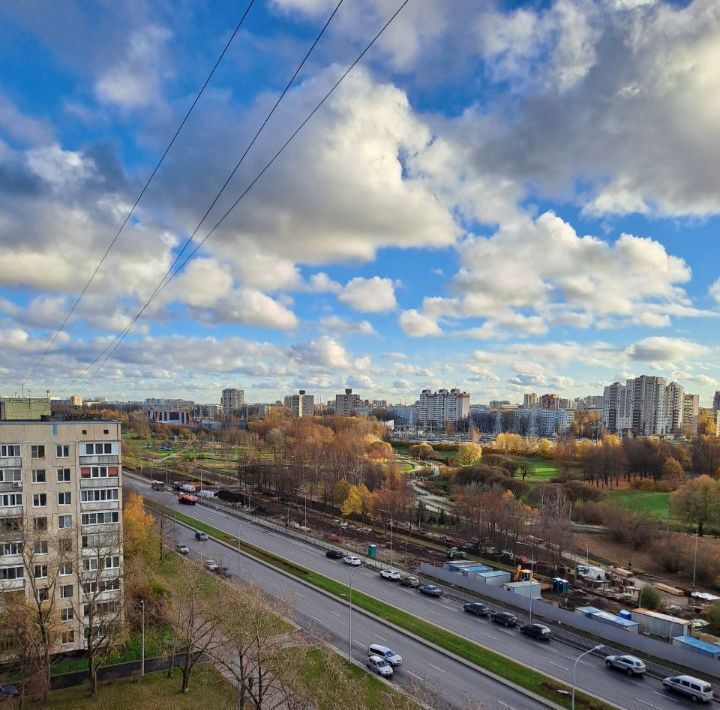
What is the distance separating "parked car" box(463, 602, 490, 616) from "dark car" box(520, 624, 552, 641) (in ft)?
11.2

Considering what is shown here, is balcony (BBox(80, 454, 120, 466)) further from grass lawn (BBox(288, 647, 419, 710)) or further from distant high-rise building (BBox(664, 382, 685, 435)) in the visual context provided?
distant high-rise building (BBox(664, 382, 685, 435))

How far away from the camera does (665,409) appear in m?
192

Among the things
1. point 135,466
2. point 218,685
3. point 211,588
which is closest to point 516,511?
point 211,588

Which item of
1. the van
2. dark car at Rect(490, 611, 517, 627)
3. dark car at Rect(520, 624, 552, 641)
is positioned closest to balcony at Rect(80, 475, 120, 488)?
dark car at Rect(490, 611, 517, 627)

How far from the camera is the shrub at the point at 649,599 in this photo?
3941 centimetres

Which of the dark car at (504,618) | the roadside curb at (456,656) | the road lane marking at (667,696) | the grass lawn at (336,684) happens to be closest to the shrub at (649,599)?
the dark car at (504,618)

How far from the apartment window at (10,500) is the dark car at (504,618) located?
2875cm

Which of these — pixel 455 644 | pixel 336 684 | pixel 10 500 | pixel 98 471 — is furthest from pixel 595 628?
pixel 10 500

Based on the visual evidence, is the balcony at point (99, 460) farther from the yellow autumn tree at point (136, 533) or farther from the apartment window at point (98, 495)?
the yellow autumn tree at point (136, 533)

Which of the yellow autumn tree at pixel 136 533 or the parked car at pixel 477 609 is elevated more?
the yellow autumn tree at pixel 136 533

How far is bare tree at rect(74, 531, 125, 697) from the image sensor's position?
93.0 feet

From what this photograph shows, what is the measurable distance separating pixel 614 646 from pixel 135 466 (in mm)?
100081

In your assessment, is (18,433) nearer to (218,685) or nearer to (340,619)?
(218,685)

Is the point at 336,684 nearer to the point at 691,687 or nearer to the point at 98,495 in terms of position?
the point at 691,687
